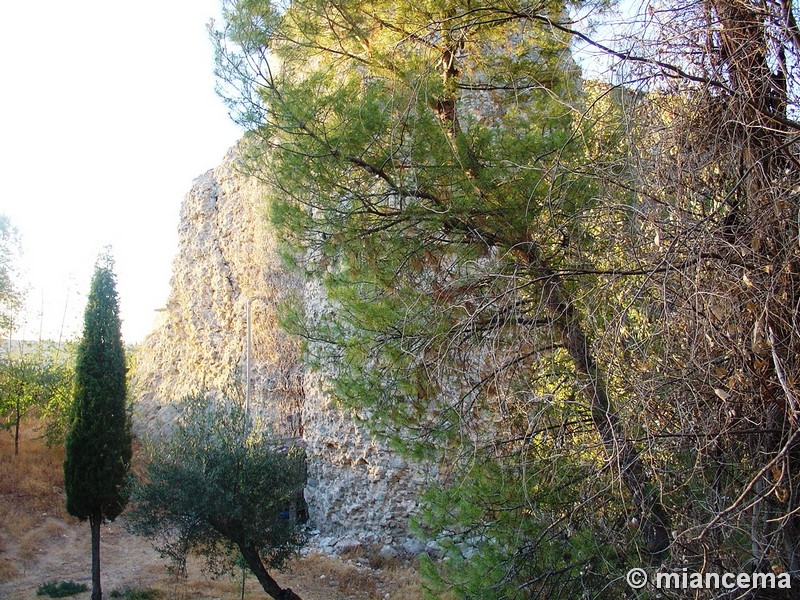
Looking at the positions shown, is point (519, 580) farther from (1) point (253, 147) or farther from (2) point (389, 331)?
(1) point (253, 147)

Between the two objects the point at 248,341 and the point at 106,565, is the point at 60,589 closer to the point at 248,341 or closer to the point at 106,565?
the point at 106,565

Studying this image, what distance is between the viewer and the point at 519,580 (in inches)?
170

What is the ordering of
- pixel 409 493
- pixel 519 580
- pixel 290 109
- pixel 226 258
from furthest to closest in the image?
pixel 226 258 < pixel 409 493 < pixel 290 109 < pixel 519 580

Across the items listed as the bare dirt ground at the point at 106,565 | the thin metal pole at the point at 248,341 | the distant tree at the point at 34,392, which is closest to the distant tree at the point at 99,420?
the bare dirt ground at the point at 106,565

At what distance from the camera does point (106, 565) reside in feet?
40.1

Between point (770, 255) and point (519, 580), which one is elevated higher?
point (770, 255)

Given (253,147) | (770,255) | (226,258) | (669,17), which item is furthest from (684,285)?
(226,258)

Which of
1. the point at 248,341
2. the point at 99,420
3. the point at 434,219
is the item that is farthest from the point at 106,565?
the point at 434,219

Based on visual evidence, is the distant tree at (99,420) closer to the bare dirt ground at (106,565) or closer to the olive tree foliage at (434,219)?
the bare dirt ground at (106,565)

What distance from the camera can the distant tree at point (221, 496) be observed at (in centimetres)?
867

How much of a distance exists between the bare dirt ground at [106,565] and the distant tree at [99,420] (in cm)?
115

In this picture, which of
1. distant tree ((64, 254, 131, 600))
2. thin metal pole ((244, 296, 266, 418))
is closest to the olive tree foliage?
distant tree ((64, 254, 131, 600))

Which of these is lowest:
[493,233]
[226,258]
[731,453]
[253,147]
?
[731,453]

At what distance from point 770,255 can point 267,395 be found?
549 inches
